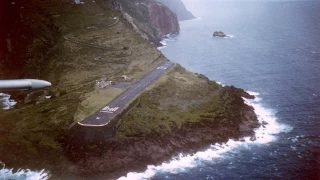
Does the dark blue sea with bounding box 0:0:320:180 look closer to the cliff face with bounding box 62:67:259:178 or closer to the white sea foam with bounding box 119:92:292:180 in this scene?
the white sea foam with bounding box 119:92:292:180

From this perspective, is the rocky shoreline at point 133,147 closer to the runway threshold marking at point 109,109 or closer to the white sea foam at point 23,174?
the white sea foam at point 23,174

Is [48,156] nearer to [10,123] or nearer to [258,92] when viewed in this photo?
[10,123]

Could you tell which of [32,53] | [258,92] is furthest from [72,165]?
[32,53]

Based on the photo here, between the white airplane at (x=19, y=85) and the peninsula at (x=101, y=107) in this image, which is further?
the peninsula at (x=101, y=107)

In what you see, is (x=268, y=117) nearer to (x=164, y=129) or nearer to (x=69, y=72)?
(x=164, y=129)

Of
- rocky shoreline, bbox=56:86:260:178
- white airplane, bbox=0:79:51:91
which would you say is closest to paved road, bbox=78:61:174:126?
rocky shoreline, bbox=56:86:260:178

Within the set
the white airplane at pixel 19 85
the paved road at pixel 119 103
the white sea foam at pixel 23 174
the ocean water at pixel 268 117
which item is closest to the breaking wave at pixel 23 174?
the white sea foam at pixel 23 174
